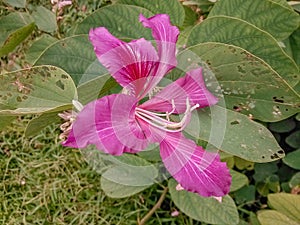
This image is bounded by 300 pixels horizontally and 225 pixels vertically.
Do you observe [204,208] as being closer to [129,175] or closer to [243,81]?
[129,175]

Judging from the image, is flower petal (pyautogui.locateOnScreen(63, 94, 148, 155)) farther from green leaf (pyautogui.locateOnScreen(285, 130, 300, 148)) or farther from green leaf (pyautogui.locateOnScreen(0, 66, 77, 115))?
green leaf (pyautogui.locateOnScreen(285, 130, 300, 148))

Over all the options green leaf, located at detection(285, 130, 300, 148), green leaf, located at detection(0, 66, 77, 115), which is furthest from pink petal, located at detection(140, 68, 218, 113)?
green leaf, located at detection(285, 130, 300, 148)

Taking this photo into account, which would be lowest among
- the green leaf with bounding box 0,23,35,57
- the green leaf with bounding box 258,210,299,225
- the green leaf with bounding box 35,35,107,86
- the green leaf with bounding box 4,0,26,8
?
the green leaf with bounding box 258,210,299,225

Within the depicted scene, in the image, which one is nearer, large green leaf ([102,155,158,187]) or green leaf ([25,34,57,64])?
green leaf ([25,34,57,64])

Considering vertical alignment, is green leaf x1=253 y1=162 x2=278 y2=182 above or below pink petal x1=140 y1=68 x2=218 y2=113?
below

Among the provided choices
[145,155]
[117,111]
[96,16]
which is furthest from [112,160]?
[117,111]

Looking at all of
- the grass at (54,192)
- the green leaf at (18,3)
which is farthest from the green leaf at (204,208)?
the green leaf at (18,3)

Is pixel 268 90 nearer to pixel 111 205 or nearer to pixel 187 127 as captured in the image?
pixel 187 127
